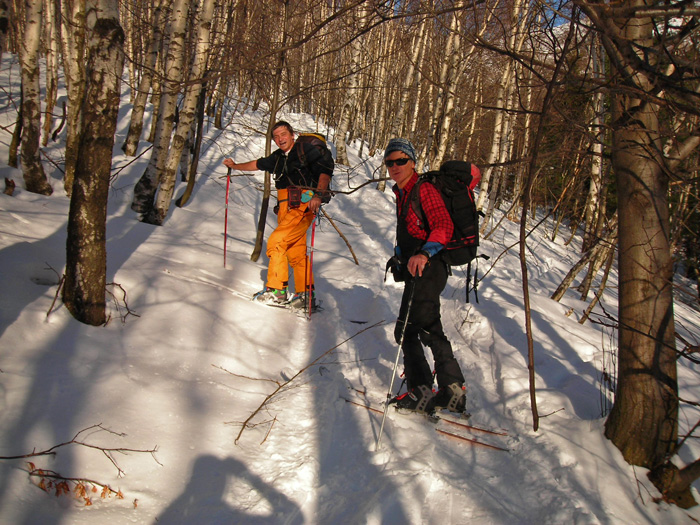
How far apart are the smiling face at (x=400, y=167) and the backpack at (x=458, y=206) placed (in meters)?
0.14

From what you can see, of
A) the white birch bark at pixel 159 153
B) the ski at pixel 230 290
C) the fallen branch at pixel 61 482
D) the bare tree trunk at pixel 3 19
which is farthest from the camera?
the white birch bark at pixel 159 153

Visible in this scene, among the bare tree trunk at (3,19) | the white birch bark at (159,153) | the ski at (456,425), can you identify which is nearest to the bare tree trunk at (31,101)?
the white birch bark at (159,153)

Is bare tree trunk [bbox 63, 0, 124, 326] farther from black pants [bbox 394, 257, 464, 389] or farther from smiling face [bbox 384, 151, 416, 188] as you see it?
black pants [bbox 394, 257, 464, 389]

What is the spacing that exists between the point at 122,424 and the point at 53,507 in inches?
23.9

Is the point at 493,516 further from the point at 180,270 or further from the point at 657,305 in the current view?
the point at 180,270

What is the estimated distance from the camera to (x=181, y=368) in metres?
3.39

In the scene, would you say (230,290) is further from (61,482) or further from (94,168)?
(61,482)

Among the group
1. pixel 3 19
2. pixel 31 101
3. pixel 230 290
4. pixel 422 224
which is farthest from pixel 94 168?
pixel 31 101

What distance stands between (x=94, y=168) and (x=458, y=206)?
111 inches

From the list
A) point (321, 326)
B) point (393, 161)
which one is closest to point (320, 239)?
point (321, 326)

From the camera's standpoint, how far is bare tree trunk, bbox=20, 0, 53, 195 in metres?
7.01

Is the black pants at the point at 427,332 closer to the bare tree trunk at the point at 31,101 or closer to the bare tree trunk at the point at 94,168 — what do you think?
the bare tree trunk at the point at 94,168

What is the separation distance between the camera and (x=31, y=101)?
7.16 metres

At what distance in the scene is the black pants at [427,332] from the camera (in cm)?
357
